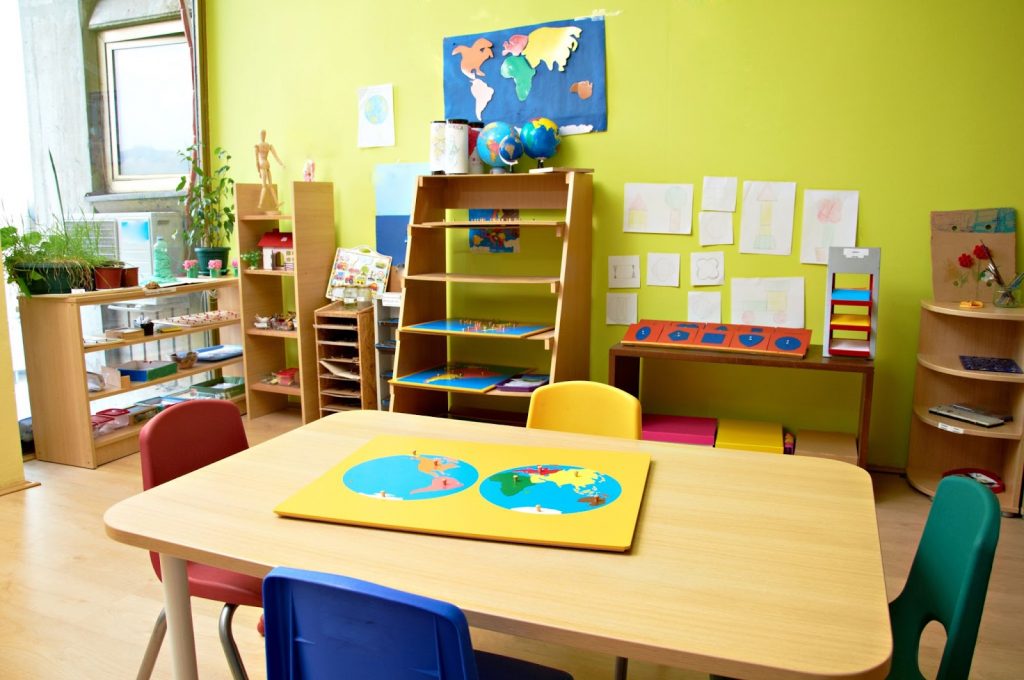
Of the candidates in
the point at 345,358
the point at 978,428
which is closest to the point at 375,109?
the point at 345,358

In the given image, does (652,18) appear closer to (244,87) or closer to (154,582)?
(244,87)

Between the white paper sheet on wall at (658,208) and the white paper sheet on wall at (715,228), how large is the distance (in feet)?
0.19

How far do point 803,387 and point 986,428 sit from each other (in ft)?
2.54

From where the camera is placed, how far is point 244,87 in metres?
4.72

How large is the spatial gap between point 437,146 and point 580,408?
2.00 metres

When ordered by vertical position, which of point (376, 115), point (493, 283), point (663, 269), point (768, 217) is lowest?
point (493, 283)

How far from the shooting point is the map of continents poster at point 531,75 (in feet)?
12.4

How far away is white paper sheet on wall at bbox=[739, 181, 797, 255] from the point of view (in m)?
3.56

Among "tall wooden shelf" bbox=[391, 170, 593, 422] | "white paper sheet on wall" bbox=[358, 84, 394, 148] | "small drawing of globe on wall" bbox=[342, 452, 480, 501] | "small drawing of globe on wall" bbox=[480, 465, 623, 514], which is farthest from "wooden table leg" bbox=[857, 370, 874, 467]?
"white paper sheet on wall" bbox=[358, 84, 394, 148]

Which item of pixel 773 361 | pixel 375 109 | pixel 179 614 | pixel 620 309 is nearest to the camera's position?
pixel 179 614

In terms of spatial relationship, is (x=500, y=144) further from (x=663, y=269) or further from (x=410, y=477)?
(x=410, y=477)

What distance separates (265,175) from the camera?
4504 millimetres

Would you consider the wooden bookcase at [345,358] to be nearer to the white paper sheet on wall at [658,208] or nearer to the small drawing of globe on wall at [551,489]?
the white paper sheet on wall at [658,208]

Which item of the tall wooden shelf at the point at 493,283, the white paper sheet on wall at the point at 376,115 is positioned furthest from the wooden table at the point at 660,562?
the white paper sheet on wall at the point at 376,115
